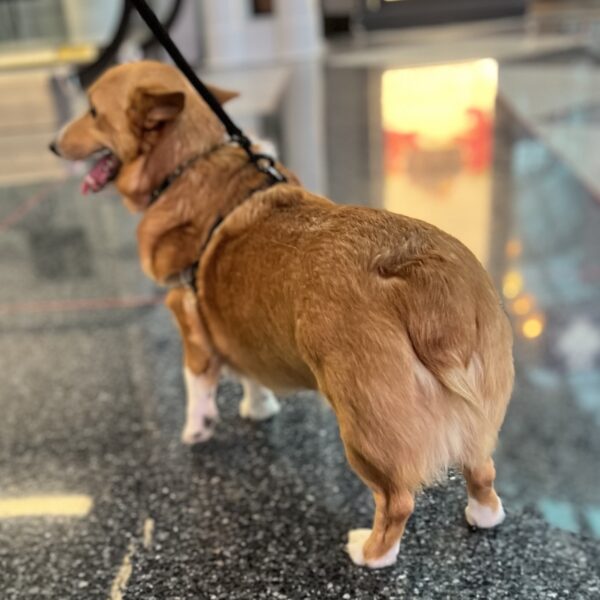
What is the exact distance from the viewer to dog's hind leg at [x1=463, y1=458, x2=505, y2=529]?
1.15m

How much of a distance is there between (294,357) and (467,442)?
330 millimetres

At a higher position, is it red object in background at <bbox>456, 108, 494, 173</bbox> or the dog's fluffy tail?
the dog's fluffy tail

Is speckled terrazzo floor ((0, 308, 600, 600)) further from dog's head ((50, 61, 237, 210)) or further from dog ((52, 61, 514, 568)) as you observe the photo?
dog's head ((50, 61, 237, 210))

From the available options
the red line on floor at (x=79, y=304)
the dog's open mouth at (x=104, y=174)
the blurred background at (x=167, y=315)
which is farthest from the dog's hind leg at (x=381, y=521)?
the red line on floor at (x=79, y=304)

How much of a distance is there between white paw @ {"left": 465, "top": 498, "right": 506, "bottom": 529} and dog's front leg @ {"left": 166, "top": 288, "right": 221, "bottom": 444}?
0.65 m

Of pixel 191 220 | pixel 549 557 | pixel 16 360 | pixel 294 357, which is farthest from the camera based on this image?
pixel 16 360

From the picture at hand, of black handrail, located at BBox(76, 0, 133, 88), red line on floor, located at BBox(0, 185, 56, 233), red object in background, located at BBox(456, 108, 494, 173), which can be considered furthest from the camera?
black handrail, located at BBox(76, 0, 133, 88)

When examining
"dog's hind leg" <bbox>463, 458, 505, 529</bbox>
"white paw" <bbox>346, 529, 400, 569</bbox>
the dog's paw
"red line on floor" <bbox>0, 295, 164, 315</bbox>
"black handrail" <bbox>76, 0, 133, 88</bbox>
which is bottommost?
"red line on floor" <bbox>0, 295, 164, 315</bbox>

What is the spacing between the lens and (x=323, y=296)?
1.04 metres

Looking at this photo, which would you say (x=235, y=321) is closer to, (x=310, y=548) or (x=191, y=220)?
(x=191, y=220)

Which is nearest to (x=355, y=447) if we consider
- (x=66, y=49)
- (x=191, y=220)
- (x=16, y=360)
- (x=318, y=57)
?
(x=191, y=220)

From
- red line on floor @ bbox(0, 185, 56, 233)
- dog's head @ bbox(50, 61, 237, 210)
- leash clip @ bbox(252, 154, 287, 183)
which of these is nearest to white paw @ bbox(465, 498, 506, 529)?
leash clip @ bbox(252, 154, 287, 183)

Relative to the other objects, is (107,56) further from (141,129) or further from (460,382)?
(460,382)

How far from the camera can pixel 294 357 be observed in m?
1.17
